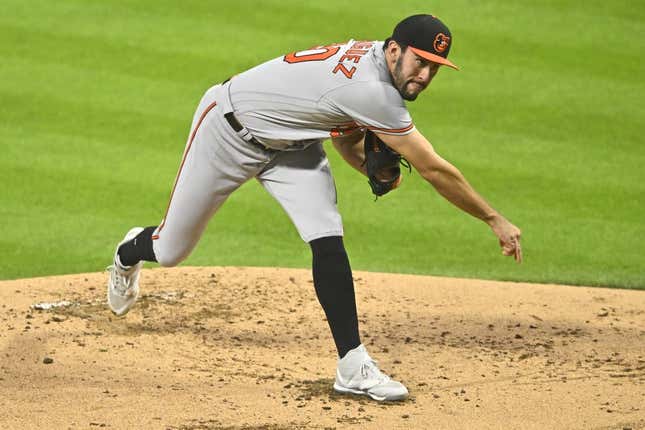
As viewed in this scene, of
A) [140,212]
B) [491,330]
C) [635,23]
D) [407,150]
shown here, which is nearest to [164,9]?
[140,212]

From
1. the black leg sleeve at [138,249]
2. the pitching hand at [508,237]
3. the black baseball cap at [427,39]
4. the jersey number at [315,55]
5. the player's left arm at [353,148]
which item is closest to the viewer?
the black baseball cap at [427,39]

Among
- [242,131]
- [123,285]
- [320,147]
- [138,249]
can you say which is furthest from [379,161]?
[123,285]

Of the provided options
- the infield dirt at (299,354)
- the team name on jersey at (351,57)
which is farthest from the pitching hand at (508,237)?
the team name on jersey at (351,57)

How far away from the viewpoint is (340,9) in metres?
11.5

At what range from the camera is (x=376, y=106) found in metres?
4.50

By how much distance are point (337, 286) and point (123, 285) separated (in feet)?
4.62

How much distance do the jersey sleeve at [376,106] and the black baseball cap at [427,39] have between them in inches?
7.8

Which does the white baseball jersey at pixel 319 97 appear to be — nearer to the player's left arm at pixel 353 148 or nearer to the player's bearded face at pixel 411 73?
the player's bearded face at pixel 411 73

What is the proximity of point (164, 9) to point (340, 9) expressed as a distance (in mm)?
1857

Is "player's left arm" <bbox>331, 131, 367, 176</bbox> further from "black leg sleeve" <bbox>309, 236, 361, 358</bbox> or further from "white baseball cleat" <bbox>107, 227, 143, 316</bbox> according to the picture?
"white baseball cleat" <bbox>107, 227, 143, 316</bbox>

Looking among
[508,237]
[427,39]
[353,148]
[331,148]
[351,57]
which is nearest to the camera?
[427,39]

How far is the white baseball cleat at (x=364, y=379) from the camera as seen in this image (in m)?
4.77

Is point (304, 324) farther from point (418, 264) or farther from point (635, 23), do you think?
point (635, 23)

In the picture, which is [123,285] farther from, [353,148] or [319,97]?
[319,97]
